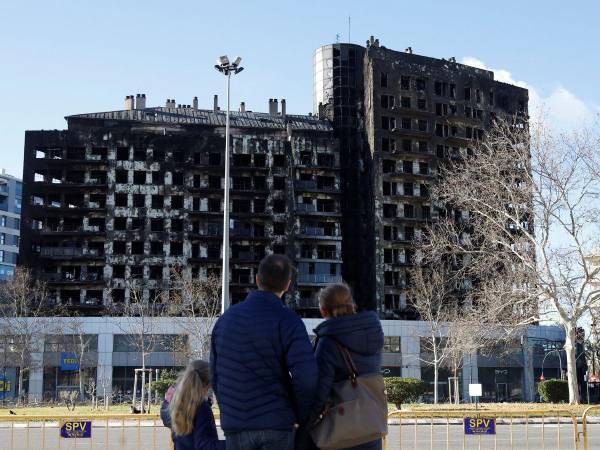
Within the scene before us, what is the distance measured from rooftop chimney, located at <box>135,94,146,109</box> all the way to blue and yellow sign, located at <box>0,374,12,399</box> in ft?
117

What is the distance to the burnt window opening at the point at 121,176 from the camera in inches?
3017

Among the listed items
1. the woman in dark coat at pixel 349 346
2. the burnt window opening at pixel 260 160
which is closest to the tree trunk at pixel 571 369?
the woman in dark coat at pixel 349 346

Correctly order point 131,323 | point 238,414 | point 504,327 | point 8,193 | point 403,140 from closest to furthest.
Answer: point 238,414, point 504,327, point 131,323, point 403,140, point 8,193

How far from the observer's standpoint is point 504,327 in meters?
33.4

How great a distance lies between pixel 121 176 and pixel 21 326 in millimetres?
19868

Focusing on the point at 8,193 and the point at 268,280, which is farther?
the point at 8,193

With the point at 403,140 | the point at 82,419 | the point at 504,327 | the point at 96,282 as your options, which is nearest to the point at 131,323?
the point at 96,282

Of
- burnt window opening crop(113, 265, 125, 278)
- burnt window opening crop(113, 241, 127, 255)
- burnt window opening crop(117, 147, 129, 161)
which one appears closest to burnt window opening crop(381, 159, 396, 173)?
burnt window opening crop(117, 147, 129, 161)

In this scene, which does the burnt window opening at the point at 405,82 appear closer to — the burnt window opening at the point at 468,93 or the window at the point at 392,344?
the burnt window opening at the point at 468,93

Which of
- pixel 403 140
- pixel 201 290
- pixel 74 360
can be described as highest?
pixel 403 140

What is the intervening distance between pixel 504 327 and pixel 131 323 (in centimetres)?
3724

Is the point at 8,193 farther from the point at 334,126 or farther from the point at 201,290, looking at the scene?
the point at 201,290

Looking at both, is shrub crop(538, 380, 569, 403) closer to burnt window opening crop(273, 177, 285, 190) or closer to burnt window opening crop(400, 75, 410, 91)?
burnt window opening crop(273, 177, 285, 190)

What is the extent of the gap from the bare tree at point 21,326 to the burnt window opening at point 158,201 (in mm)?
12944
